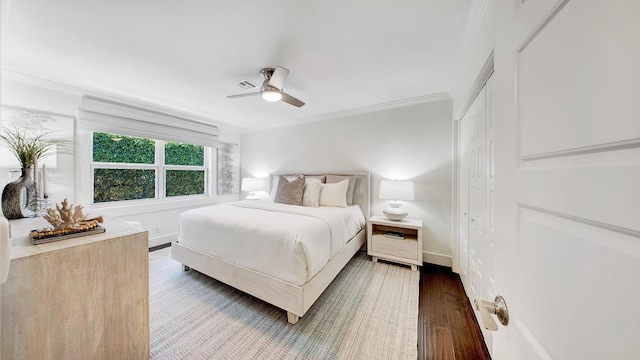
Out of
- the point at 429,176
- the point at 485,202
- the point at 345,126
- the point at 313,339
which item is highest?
the point at 345,126

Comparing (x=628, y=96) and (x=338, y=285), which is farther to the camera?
(x=338, y=285)

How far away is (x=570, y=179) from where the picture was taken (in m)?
0.39

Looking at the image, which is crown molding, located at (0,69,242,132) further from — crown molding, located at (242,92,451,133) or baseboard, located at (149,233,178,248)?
baseboard, located at (149,233,178,248)

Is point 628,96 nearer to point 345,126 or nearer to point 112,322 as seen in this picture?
point 112,322

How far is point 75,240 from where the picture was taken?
1.08 metres

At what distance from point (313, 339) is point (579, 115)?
6.03 feet

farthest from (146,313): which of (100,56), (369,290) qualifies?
(100,56)

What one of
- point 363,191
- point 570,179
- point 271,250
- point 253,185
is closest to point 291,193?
point 363,191

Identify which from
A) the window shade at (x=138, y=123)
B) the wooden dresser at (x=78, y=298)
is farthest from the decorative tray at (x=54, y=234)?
the window shade at (x=138, y=123)

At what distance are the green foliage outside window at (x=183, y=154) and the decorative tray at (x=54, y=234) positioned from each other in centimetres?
297

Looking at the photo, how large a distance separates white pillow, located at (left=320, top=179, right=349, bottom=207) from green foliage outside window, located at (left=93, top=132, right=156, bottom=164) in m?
2.95

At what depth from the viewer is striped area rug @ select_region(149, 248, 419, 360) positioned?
4.83 ft

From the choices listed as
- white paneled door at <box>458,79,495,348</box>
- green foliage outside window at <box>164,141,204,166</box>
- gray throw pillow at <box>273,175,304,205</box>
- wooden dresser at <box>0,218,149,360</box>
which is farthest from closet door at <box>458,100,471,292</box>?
green foliage outside window at <box>164,141,204,166</box>

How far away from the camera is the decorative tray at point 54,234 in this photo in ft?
3.34
